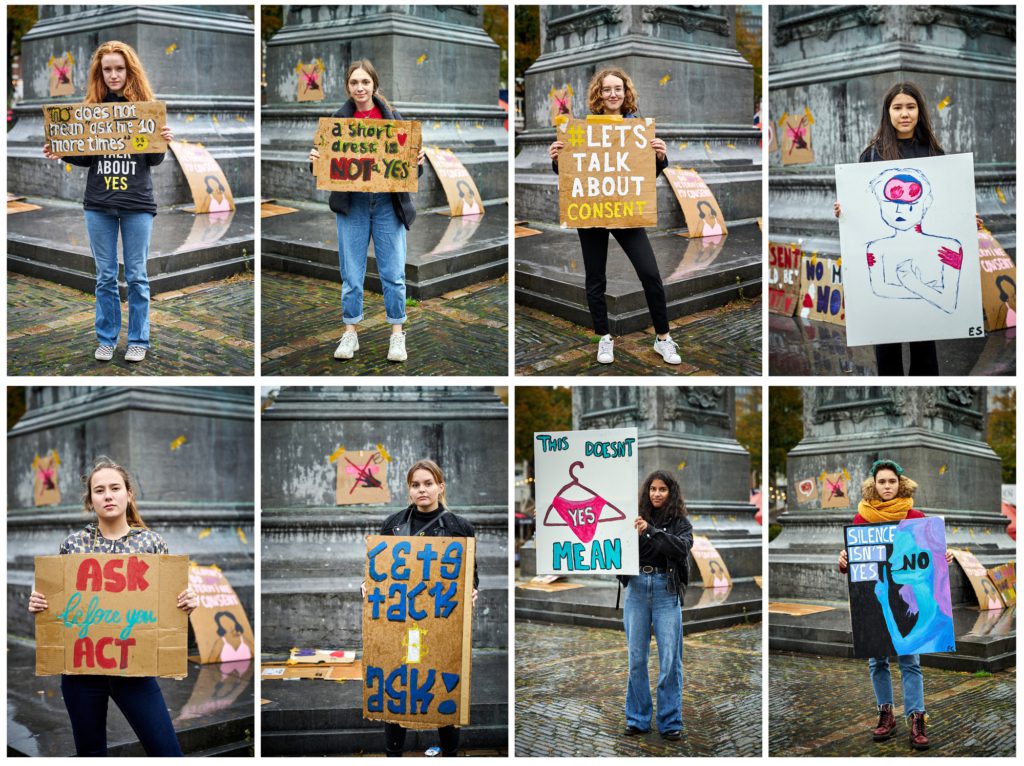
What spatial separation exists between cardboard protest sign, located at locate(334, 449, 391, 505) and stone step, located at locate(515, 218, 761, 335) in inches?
61.7

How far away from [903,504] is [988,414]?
11.6 ft

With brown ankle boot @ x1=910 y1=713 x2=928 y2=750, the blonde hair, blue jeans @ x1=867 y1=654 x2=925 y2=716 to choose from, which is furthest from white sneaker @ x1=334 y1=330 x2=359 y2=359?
brown ankle boot @ x1=910 y1=713 x2=928 y2=750

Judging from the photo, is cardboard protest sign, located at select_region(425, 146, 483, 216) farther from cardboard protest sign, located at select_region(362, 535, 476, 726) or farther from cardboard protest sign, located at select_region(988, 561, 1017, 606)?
cardboard protest sign, located at select_region(988, 561, 1017, 606)

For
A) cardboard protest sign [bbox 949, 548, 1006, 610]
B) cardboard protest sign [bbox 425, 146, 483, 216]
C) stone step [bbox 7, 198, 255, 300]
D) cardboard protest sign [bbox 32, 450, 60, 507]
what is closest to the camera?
stone step [bbox 7, 198, 255, 300]

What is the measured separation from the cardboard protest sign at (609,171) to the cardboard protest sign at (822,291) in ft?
7.89

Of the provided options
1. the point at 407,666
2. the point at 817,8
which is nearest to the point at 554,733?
the point at 407,666

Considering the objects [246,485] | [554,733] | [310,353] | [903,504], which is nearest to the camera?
[903,504]

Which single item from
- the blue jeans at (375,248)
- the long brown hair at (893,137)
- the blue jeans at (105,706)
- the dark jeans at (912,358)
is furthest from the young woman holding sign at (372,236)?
the dark jeans at (912,358)

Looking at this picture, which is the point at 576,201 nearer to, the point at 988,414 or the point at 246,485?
the point at 246,485

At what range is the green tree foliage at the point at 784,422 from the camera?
948cm

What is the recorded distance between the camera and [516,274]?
793 centimetres

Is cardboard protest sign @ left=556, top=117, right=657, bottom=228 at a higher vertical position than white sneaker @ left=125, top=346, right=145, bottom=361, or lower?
higher

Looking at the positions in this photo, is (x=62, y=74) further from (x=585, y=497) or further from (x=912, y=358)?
(x=912, y=358)

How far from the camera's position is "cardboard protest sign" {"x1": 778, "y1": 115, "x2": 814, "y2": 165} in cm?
935
